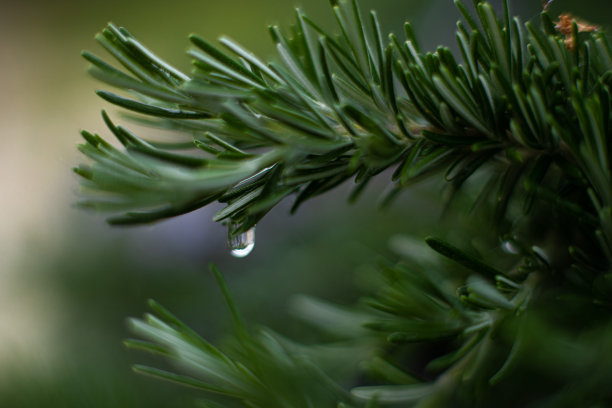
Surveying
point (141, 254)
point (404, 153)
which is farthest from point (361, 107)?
point (141, 254)

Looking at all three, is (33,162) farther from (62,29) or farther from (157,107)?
(157,107)

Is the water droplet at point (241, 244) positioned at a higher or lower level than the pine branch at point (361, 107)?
lower

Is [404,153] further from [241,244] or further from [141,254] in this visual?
[141,254]

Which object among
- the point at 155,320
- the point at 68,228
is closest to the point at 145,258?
the point at 68,228

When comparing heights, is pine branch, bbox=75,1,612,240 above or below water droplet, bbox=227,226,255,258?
above
